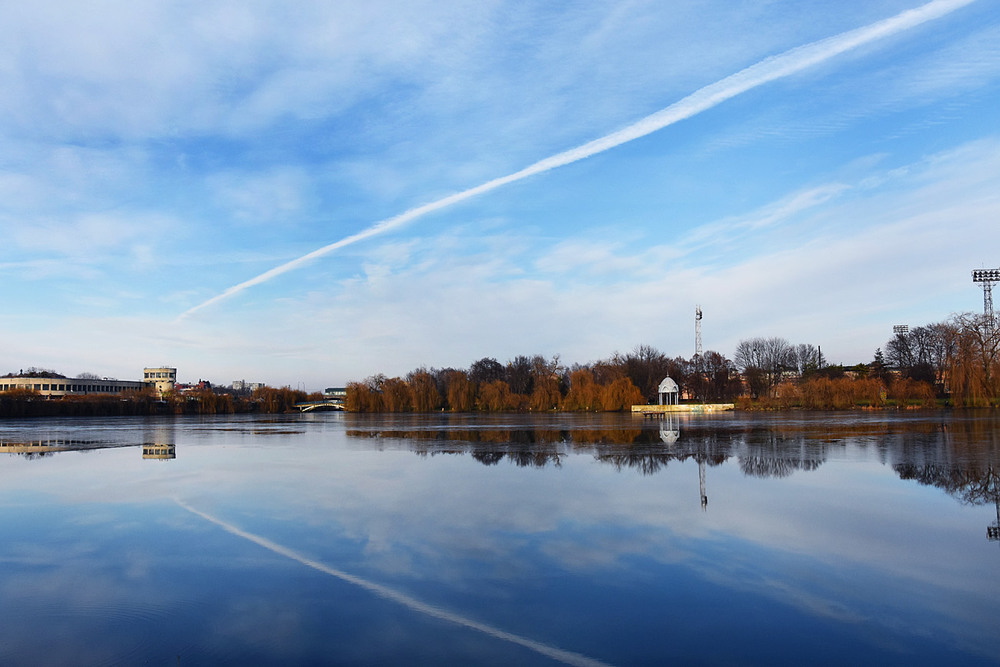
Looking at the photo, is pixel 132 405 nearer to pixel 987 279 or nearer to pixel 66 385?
pixel 66 385

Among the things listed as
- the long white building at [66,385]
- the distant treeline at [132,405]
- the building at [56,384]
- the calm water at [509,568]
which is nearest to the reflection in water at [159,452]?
the calm water at [509,568]

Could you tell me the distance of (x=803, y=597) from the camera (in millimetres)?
6316

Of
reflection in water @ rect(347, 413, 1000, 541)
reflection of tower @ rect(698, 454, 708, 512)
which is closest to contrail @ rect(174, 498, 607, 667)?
reflection of tower @ rect(698, 454, 708, 512)

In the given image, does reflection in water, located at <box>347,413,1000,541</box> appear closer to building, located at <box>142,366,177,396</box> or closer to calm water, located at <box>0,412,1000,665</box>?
calm water, located at <box>0,412,1000,665</box>

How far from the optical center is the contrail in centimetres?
504

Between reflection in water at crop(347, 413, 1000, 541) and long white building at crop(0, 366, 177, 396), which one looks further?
long white building at crop(0, 366, 177, 396)

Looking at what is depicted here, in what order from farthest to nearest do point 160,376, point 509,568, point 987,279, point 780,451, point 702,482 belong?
point 160,376, point 987,279, point 780,451, point 702,482, point 509,568

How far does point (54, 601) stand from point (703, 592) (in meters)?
6.40

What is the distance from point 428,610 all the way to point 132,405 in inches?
3796

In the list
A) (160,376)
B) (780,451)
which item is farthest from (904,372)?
(160,376)

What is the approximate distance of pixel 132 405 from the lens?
89000 millimetres

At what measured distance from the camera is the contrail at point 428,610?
5.04m

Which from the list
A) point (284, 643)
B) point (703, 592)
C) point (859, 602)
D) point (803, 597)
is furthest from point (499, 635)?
point (859, 602)

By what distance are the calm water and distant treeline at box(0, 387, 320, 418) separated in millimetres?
73295
